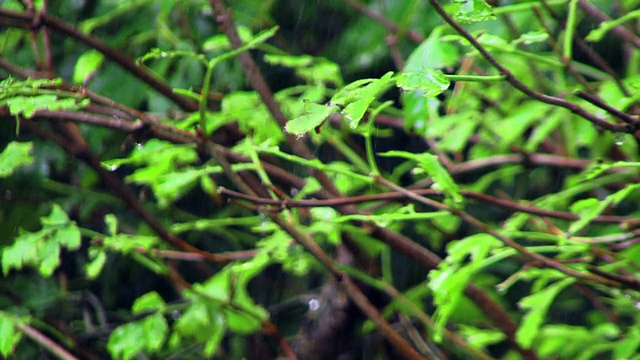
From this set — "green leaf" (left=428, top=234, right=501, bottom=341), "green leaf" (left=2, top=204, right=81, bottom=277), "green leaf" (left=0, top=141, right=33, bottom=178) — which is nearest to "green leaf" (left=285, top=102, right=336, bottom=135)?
"green leaf" (left=428, top=234, right=501, bottom=341)

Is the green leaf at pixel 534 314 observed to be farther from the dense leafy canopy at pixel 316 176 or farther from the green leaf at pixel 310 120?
the green leaf at pixel 310 120

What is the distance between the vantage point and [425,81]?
0.87 metres

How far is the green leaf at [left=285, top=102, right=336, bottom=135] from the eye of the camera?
0.88m

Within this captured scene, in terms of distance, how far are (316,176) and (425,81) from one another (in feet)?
2.57

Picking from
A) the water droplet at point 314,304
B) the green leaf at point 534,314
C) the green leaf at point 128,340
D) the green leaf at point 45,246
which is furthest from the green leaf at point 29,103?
the water droplet at point 314,304

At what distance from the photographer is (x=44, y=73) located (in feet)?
5.39

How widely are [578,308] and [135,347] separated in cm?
166

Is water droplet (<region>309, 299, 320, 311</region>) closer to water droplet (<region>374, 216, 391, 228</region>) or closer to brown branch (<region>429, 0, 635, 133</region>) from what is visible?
water droplet (<region>374, 216, 391, 228</region>)

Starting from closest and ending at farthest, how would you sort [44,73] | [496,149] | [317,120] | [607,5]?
[317,120], [44,73], [496,149], [607,5]

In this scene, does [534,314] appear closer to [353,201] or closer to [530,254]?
[530,254]

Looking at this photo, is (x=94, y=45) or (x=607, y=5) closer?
(x=94, y=45)

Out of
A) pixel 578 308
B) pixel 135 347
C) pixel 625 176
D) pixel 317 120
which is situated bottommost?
pixel 578 308

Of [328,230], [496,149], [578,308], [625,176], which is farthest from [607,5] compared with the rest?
[328,230]

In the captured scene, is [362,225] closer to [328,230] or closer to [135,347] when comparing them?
[328,230]
